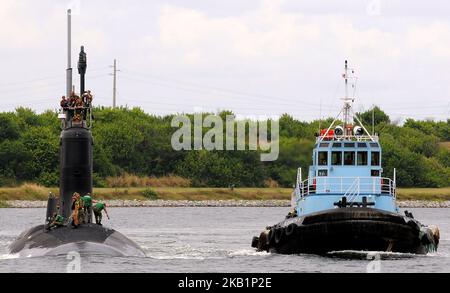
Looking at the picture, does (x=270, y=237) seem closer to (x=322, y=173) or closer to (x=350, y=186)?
(x=322, y=173)

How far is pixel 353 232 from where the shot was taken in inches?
2367

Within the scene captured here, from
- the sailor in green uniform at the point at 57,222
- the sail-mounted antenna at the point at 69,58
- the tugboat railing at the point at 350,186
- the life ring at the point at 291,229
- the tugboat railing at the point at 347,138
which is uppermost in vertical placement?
the sail-mounted antenna at the point at 69,58

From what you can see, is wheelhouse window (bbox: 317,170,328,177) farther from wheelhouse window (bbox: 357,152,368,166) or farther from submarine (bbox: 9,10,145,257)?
submarine (bbox: 9,10,145,257)

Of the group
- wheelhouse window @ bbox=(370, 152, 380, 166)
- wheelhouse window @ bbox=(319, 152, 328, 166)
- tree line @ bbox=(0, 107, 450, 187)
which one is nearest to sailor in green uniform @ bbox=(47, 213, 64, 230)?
wheelhouse window @ bbox=(319, 152, 328, 166)

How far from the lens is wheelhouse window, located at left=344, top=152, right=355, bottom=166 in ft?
217

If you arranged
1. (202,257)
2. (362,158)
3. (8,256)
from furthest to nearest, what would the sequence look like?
(362,158) < (202,257) < (8,256)

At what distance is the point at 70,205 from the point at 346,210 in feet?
42.3

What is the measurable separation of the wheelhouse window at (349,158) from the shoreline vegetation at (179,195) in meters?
79.3

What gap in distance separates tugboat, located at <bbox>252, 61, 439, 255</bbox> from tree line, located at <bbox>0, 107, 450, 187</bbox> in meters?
51.6

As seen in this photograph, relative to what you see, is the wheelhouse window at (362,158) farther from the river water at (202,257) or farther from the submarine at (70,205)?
the submarine at (70,205)

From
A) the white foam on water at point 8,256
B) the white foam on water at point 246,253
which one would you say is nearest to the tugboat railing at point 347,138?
the white foam on water at point 246,253

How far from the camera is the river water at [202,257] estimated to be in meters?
54.6

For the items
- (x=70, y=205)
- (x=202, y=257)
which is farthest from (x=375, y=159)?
(x=70, y=205)
